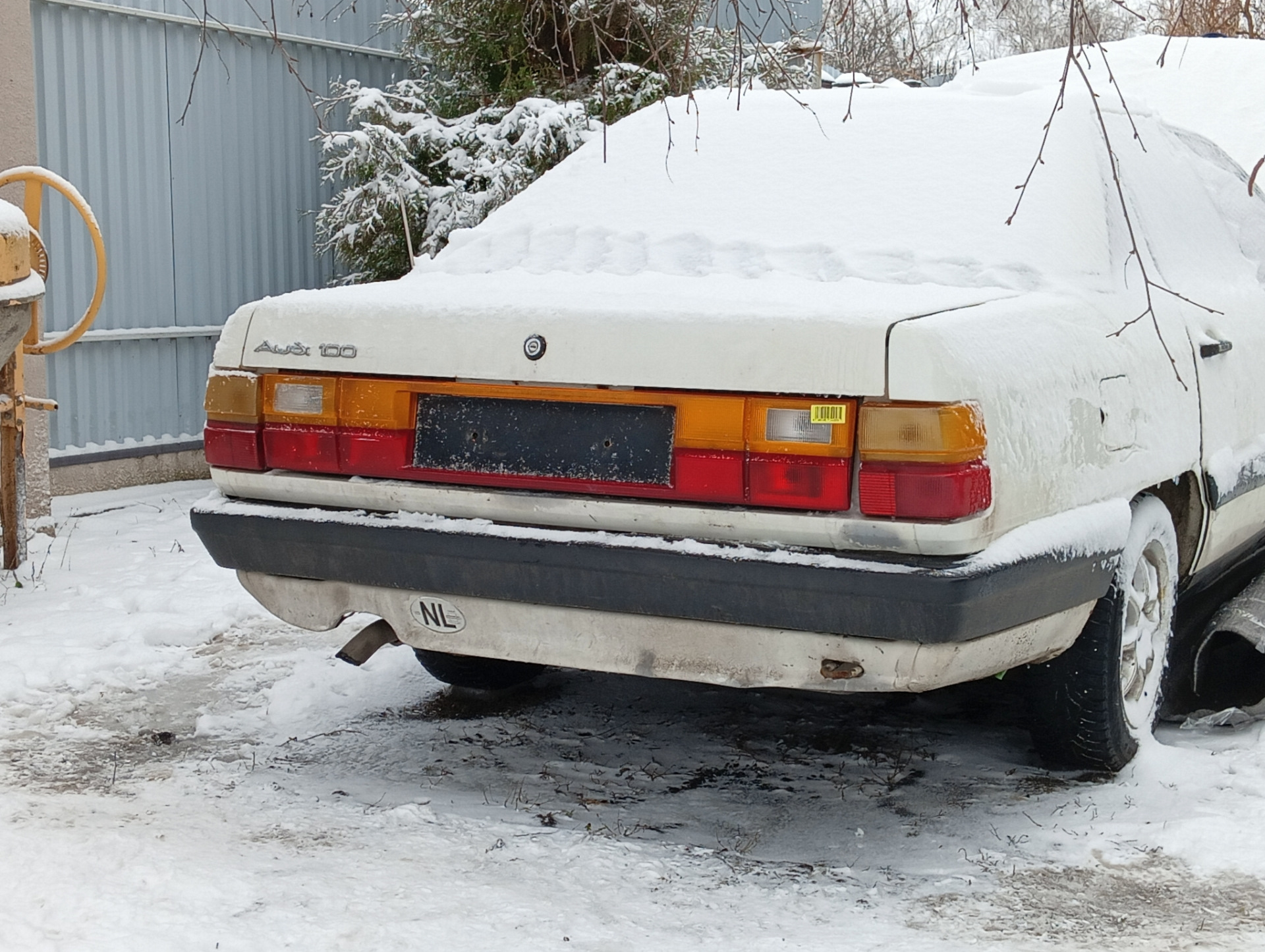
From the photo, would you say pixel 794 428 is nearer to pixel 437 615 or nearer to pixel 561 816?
pixel 437 615

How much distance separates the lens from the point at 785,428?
9.06ft

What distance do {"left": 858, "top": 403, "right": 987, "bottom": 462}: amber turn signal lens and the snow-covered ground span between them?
0.85 meters

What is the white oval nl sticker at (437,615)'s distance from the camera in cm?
313

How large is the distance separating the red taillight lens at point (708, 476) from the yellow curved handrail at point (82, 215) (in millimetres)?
3258

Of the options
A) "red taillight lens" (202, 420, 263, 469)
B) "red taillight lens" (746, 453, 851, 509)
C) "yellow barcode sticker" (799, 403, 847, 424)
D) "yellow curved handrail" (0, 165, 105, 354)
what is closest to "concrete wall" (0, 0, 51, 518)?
"yellow curved handrail" (0, 165, 105, 354)

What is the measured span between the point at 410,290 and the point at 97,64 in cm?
449

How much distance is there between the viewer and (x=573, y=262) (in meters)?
3.65

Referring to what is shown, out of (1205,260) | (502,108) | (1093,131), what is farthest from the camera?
(502,108)

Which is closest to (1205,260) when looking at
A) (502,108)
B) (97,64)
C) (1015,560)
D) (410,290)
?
(1015,560)

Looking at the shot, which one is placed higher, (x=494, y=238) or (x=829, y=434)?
(x=494, y=238)

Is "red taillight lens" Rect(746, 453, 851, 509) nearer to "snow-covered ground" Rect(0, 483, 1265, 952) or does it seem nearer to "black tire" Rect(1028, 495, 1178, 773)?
"snow-covered ground" Rect(0, 483, 1265, 952)

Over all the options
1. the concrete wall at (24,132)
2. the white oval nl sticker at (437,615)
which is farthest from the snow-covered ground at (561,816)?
the concrete wall at (24,132)

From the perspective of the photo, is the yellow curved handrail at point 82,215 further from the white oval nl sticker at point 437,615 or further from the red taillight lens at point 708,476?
the red taillight lens at point 708,476

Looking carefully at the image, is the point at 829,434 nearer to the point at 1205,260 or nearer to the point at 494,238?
the point at 494,238
